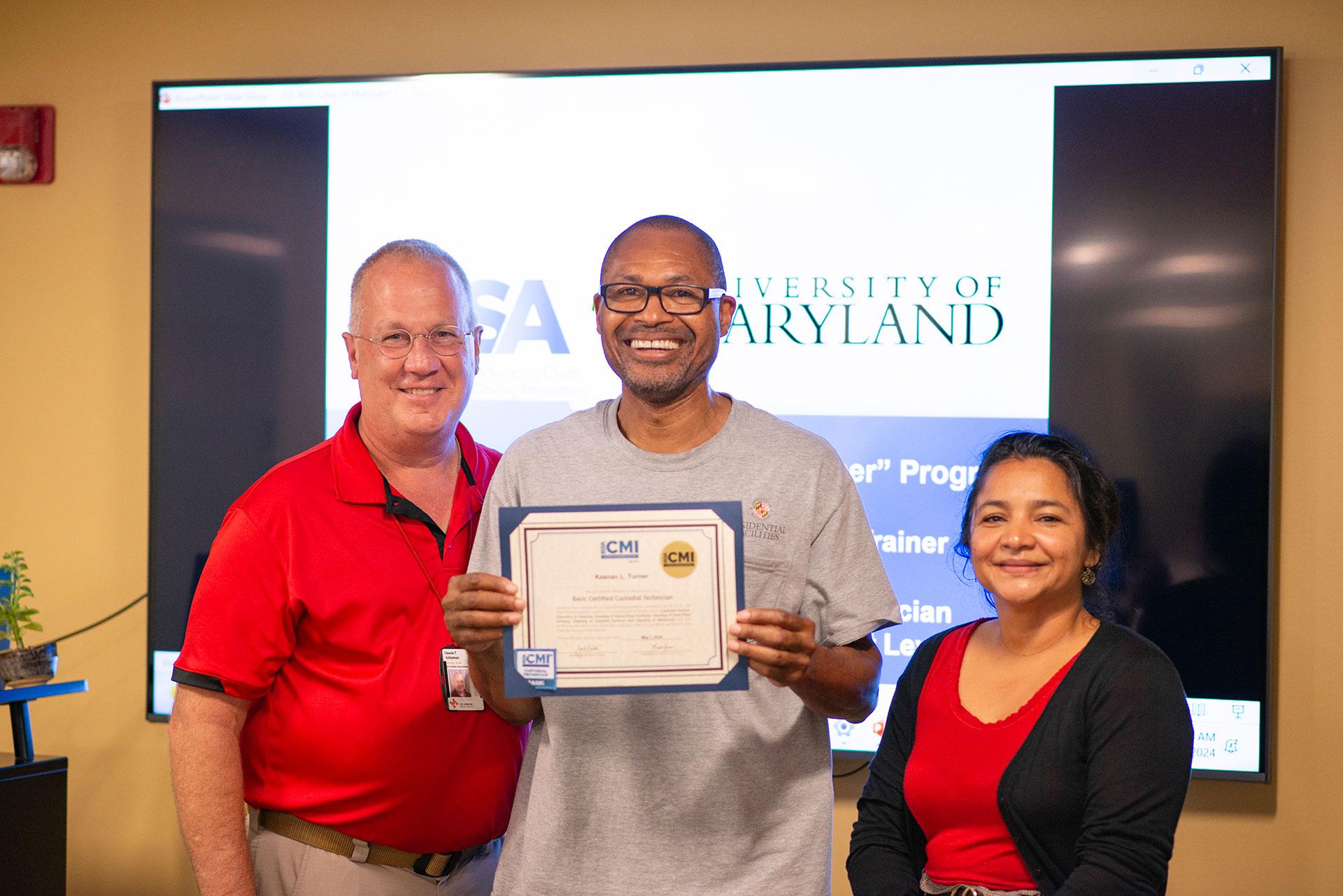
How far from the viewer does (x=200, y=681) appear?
1.97 m

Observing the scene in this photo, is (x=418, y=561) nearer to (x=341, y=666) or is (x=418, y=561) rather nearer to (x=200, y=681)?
(x=341, y=666)

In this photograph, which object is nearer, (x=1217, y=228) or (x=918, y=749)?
(x=918, y=749)

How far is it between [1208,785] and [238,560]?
264cm

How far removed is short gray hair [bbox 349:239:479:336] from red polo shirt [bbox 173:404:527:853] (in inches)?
13.5

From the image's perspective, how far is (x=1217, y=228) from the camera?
2.94m

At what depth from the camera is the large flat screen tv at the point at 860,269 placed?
2936 mm

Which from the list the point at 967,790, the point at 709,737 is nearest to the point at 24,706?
the point at 709,737

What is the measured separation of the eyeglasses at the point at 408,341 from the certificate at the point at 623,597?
61 cm

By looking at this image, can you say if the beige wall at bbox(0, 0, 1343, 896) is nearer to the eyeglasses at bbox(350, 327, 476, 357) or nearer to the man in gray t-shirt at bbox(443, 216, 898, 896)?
the eyeglasses at bbox(350, 327, 476, 357)

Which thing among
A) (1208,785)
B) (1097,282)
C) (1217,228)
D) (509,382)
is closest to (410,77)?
(509,382)

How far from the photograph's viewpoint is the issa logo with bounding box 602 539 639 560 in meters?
1.65

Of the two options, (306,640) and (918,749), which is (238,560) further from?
(918,749)

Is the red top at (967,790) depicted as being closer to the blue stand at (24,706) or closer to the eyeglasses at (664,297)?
the eyeglasses at (664,297)

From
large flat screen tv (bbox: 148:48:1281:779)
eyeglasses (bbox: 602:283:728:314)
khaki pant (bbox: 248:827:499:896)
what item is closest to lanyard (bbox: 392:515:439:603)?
khaki pant (bbox: 248:827:499:896)
